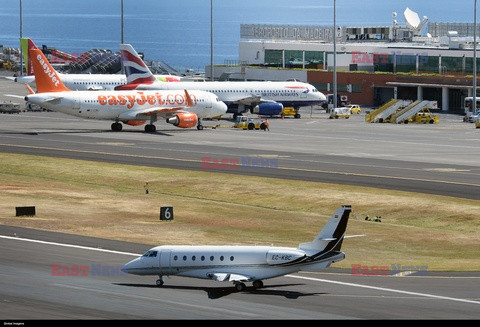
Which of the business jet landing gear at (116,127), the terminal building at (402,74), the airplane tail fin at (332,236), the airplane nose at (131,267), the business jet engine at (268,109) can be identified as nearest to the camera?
the airplane tail fin at (332,236)

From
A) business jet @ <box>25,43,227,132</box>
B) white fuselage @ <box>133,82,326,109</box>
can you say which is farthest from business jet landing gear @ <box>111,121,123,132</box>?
white fuselage @ <box>133,82,326,109</box>

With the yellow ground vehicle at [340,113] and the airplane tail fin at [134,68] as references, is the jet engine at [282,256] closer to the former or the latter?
the airplane tail fin at [134,68]

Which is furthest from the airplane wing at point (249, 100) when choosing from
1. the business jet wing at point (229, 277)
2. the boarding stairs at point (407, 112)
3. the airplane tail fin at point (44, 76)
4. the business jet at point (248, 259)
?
the business jet wing at point (229, 277)

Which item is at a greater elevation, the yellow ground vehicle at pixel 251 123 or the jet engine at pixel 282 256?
the yellow ground vehicle at pixel 251 123

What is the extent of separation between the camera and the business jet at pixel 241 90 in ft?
506

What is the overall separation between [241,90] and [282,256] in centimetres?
10729

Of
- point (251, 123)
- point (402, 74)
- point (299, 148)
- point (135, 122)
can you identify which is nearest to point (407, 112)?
point (402, 74)

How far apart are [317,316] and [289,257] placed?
191 inches

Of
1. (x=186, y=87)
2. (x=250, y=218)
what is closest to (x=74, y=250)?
(x=250, y=218)

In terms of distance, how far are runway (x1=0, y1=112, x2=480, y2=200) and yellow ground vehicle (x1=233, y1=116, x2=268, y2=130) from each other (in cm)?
141

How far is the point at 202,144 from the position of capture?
123 metres

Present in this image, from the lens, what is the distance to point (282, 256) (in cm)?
5144

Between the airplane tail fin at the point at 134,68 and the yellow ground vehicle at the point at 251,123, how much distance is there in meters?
17.2

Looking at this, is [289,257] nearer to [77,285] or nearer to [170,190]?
[77,285]
